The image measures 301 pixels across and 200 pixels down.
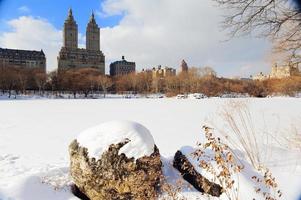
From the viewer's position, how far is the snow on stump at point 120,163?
321 cm

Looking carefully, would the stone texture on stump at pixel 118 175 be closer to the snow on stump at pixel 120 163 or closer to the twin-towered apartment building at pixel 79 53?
the snow on stump at pixel 120 163

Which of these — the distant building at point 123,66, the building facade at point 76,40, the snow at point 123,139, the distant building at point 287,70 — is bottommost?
the snow at point 123,139

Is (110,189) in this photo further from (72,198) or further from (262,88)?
(262,88)

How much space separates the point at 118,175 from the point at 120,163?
0.12 meters

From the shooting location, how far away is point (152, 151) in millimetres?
3365

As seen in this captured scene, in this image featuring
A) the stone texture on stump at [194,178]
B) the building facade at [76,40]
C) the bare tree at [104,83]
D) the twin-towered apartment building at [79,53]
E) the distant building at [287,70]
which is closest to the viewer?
the building facade at [76,40]

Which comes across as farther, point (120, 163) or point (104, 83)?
point (104, 83)

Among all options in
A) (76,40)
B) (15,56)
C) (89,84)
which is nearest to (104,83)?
(89,84)

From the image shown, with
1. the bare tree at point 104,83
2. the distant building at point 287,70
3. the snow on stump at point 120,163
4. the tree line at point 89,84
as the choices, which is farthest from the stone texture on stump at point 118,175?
the bare tree at point 104,83

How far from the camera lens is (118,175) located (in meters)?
3.25

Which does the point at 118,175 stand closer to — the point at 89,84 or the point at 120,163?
the point at 120,163

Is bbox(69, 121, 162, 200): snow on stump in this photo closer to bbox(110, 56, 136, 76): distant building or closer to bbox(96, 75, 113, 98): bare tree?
bbox(110, 56, 136, 76): distant building

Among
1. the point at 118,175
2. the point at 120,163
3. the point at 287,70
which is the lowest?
the point at 118,175

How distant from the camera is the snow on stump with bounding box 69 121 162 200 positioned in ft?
10.5
